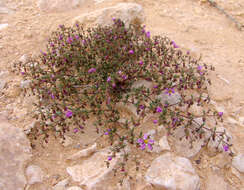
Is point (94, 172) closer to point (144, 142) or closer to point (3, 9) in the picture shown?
point (144, 142)

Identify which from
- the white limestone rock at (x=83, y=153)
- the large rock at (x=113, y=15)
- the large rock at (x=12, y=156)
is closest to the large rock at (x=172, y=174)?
the white limestone rock at (x=83, y=153)

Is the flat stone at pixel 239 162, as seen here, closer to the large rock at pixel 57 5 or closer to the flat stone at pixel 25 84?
the flat stone at pixel 25 84

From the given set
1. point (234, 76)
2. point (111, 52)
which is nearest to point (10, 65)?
point (111, 52)

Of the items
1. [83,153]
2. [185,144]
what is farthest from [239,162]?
[83,153]

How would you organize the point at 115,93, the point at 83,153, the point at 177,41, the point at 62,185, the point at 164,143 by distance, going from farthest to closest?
the point at 177,41 < the point at 115,93 < the point at 164,143 < the point at 83,153 < the point at 62,185

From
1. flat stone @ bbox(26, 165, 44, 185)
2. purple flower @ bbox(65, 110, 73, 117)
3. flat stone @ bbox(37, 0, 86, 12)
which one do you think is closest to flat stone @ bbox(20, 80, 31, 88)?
purple flower @ bbox(65, 110, 73, 117)

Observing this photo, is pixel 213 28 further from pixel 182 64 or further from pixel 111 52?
pixel 111 52
